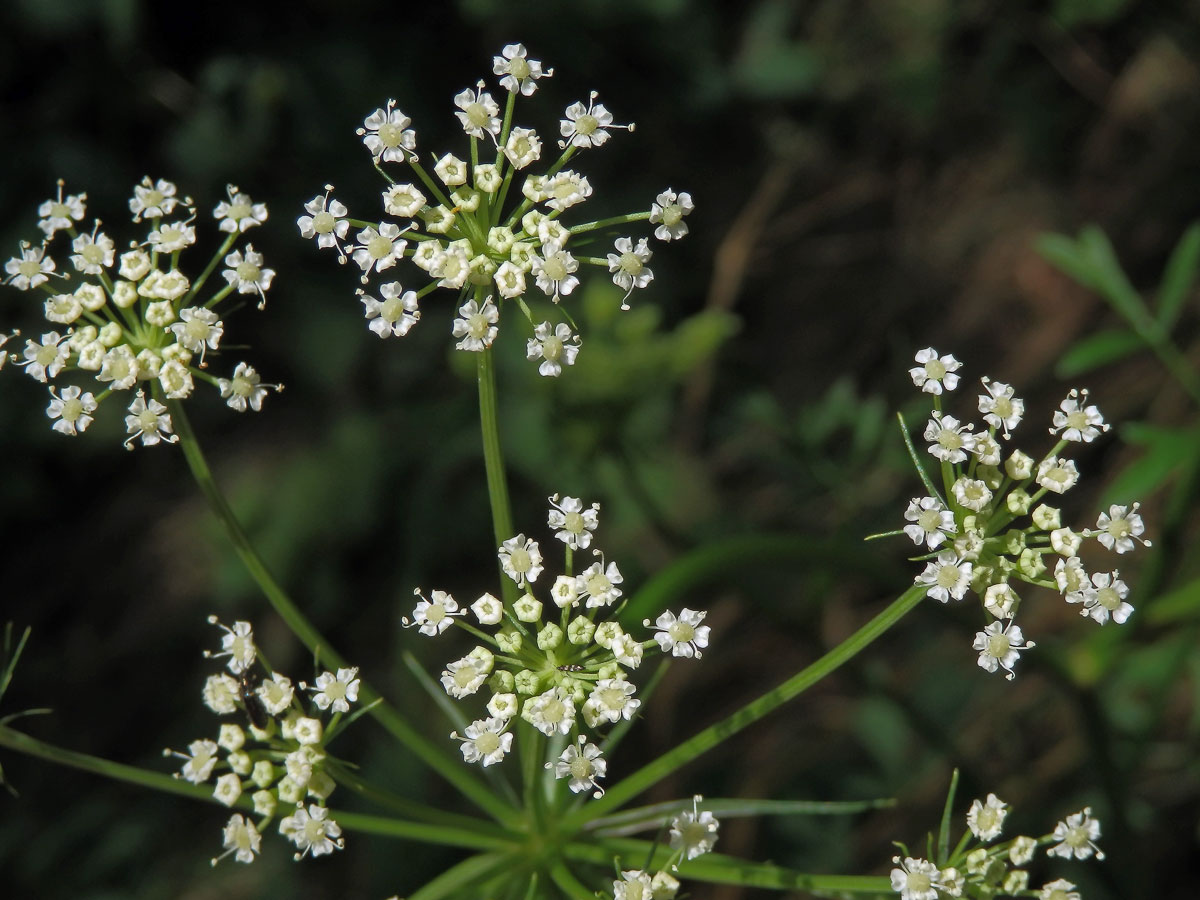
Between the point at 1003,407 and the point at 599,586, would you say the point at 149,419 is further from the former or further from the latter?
the point at 1003,407

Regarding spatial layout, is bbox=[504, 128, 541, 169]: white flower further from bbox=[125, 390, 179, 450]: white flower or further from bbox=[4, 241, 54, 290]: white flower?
bbox=[4, 241, 54, 290]: white flower

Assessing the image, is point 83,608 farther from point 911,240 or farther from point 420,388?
point 911,240

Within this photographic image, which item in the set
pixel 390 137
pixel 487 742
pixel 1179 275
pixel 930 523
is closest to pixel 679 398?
pixel 1179 275

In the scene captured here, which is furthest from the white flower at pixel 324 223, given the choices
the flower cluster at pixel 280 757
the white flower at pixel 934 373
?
Answer: the white flower at pixel 934 373

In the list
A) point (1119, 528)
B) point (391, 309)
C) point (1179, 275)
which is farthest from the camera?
point (1179, 275)

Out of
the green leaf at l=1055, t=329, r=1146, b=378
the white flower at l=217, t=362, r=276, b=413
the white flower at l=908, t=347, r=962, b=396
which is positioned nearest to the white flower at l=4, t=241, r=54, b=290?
the white flower at l=217, t=362, r=276, b=413

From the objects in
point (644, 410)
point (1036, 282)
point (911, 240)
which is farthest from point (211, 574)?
point (1036, 282)
